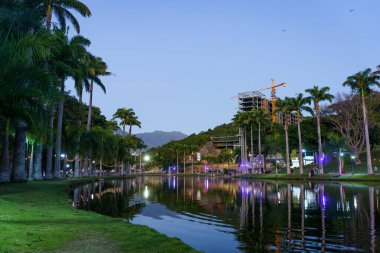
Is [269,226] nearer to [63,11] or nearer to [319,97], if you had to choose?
[63,11]

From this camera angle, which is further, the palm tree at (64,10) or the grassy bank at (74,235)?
the palm tree at (64,10)

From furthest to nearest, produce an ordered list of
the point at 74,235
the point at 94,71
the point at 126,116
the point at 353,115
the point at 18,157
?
1. the point at 126,116
2. the point at 353,115
3. the point at 94,71
4. the point at 18,157
5. the point at 74,235

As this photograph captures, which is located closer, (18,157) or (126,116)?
(18,157)

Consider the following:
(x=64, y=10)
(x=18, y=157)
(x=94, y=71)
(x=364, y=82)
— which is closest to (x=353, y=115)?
(x=364, y=82)

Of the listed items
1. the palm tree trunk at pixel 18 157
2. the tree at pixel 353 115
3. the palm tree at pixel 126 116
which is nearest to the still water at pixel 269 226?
the palm tree trunk at pixel 18 157

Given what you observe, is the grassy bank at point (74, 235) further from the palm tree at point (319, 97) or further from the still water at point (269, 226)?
the palm tree at point (319, 97)

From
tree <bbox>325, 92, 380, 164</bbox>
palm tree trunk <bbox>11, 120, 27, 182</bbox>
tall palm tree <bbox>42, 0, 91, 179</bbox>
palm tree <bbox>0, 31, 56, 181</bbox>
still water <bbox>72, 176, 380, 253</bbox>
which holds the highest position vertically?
tall palm tree <bbox>42, 0, 91, 179</bbox>

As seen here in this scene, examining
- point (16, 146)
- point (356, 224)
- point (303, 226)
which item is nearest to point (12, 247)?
point (303, 226)

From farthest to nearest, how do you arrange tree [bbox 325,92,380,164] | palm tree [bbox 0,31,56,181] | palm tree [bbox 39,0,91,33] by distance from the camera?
tree [bbox 325,92,380,164] < palm tree [bbox 39,0,91,33] < palm tree [bbox 0,31,56,181]

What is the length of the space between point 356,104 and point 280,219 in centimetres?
7538

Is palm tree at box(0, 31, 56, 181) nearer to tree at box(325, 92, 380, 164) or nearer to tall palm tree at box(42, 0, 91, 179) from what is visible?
tall palm tree at box(42, 0, 91, 179)

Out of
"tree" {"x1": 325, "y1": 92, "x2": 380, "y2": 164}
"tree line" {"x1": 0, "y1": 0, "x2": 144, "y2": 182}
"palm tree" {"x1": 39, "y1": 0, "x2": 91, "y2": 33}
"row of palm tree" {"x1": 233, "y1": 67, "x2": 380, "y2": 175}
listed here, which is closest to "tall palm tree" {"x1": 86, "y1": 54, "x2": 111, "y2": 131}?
"tree line" {"x1": 0, "y1": 0, "x2": 144, "y2": 182}

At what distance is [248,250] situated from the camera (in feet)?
35.6

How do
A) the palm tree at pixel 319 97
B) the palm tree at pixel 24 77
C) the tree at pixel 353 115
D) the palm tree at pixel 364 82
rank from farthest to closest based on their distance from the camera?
the tree at pixel 353 115 < the palm tree at pixel 319 97 < the palm tree at pixel 364 82 < the palm tree at pixel 24 77
